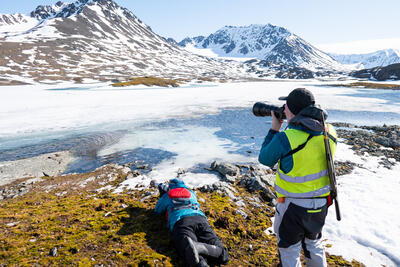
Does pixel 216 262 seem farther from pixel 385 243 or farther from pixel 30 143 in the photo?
pixel 30 143

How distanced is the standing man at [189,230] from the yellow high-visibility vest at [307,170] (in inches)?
60.5

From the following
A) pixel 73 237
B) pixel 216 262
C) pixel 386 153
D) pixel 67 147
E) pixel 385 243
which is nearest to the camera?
pixel 216 262

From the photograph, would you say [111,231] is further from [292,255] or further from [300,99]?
[300,99]

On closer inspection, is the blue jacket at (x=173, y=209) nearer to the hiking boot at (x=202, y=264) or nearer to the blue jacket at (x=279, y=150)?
the hiking boot at (x=202, y=264)

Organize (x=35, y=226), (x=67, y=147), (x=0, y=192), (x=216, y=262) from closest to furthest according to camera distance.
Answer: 1. (x=216, y=262)
2. (x=35, y=226)
3. (x=0, y=192)
4. (x=67, y=147)

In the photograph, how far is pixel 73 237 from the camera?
13.0ft

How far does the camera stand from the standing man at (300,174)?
2.52m

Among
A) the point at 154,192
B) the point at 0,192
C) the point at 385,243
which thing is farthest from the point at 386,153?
the point at 0,192

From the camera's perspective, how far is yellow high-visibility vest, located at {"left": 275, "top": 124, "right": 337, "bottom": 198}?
253 cm

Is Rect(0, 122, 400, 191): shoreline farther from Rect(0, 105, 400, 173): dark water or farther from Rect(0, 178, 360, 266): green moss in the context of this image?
Rect(0, 178, 360, 266): green moss

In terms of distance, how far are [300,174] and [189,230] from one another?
205 centimetres

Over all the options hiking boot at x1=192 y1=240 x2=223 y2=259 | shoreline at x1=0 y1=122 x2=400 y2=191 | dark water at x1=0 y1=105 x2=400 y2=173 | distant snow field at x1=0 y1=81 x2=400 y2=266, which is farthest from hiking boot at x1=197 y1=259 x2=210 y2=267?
dark water at x1=0 y1=105 x2=400 y2=173

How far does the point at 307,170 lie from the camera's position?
8.54ft

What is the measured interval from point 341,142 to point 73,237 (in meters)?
12.9
